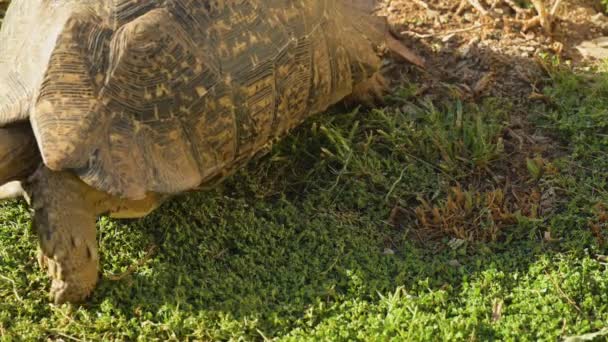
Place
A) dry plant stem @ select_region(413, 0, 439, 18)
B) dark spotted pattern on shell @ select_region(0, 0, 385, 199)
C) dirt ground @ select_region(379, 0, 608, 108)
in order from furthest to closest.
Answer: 1. dry plant stem @ select_region(413, 0, 439, 18)
2. dirt ground @ select_region(379, 0, 608, 108)
3. dark spotted pattern on shell @ select_region(0, 0, 385, 199)

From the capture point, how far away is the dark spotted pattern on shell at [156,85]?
3912 millimetres

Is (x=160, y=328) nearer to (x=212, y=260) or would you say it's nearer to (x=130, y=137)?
(x=212, y=260)

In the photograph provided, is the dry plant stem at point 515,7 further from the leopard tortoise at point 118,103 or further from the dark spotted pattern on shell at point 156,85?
the leopard tortoise at point 118,103

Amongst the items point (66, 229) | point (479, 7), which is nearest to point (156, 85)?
point (66, 229)

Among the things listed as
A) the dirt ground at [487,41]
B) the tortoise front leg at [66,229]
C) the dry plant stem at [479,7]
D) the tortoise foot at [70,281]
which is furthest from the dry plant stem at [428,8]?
the tortoise foot at [70,281]

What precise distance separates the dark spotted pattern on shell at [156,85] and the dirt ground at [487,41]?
130 centimetres

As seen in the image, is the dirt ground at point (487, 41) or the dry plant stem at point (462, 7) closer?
the dirt ground at point (487, 41)

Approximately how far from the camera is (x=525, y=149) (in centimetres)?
504

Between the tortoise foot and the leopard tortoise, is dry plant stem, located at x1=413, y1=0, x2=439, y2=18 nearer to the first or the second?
the leopard tortoise

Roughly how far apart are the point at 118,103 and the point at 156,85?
212 millimetres

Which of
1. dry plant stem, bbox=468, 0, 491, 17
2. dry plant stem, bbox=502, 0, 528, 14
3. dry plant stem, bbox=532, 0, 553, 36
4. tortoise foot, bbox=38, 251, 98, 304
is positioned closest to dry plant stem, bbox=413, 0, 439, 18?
dry plant stem, bbox=468, 0, 491, 17

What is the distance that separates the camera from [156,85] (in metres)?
4.06

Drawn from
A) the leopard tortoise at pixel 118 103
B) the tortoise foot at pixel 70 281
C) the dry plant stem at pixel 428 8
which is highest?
the leopard tortoise at pixel 118 103

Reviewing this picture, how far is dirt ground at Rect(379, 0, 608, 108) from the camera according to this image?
5496 mm
